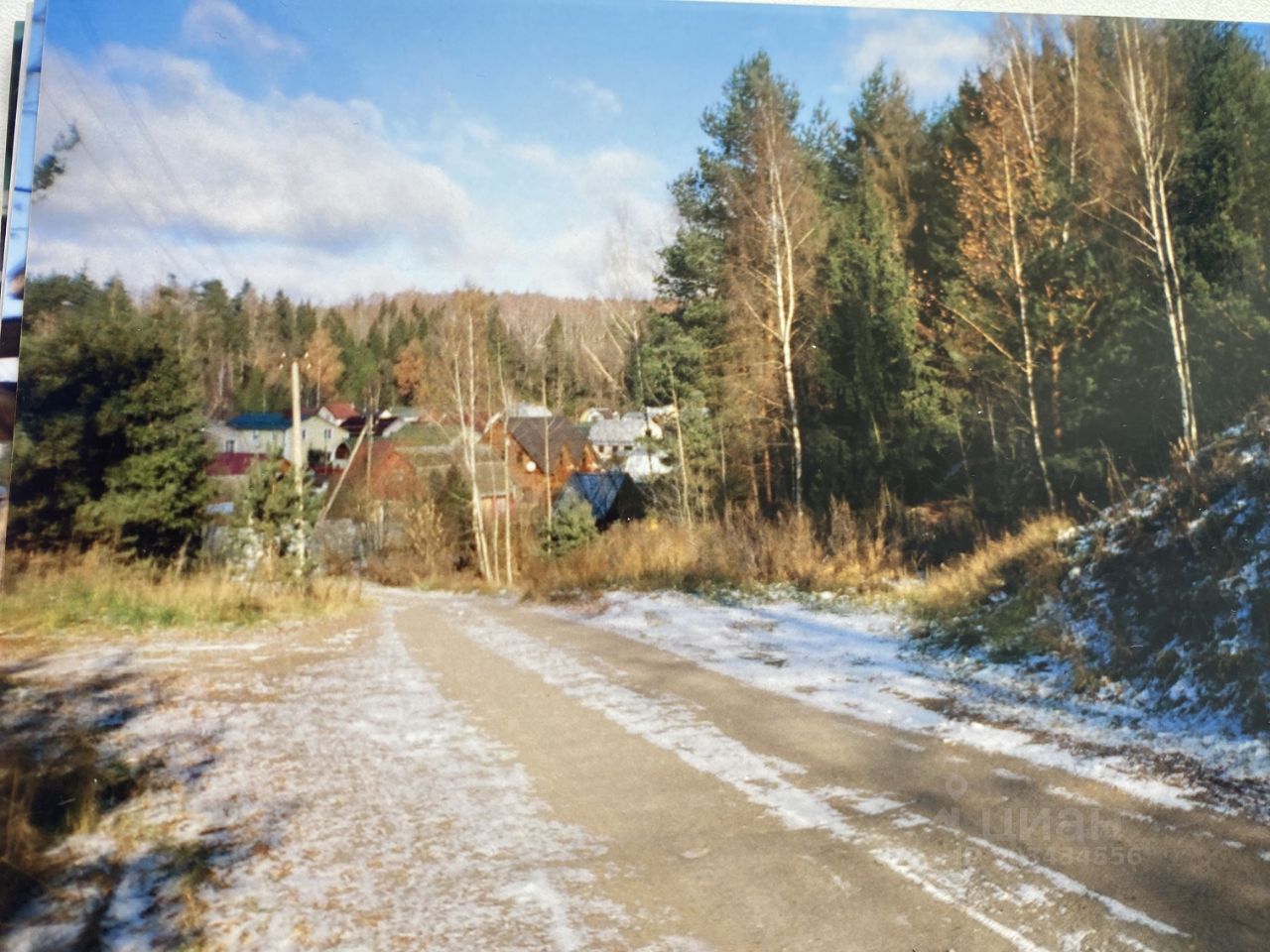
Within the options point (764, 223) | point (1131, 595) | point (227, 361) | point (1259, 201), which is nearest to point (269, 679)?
point (227, 361)

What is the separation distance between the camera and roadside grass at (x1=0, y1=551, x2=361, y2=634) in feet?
8.20

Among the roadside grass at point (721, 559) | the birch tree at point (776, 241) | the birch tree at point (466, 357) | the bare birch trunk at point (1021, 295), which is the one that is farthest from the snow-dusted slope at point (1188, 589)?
the birch tree at point (466, 357)

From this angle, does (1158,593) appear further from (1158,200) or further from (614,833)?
(614,833)

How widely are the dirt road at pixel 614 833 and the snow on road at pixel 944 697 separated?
17 centimetres

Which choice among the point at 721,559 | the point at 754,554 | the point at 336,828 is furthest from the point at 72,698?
the point at 721,559

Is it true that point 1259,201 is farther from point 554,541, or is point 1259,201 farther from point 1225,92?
point 554,541

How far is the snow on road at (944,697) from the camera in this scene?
2.51 metres

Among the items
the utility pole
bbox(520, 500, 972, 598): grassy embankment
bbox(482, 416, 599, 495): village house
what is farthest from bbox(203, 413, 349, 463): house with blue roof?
bbox(520, 500, 972, 598): grassy embankment

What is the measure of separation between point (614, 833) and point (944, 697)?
5.95 ft

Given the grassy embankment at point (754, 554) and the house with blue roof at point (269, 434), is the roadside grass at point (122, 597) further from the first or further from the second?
the grassy embankment at point (754, 554)

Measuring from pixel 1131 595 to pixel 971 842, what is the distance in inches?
82.3

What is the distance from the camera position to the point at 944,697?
3.37 meters

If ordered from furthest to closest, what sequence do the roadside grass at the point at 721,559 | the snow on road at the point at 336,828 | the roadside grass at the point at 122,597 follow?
the roadside grass at the point at 721,559 < the roadside grass at the point at 122,597 < the snow on road at the point at 336,828

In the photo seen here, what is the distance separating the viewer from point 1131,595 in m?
3.62
